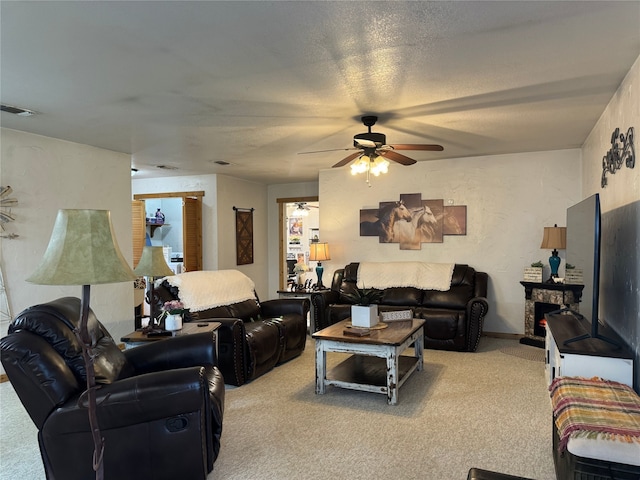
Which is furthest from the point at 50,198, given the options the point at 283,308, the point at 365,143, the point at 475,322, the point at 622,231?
the point at 622,231

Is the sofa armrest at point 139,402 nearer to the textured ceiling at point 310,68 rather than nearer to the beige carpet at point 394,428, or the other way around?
the beige carpet at point 394,428

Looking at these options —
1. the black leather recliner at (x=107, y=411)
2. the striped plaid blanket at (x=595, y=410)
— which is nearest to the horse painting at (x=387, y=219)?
the striped plaid blanket at (x=595, y=410)

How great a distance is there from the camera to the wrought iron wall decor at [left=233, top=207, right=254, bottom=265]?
759 centimetres

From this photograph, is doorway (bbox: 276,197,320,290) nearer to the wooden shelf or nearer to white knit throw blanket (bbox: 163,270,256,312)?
the wooden shelf

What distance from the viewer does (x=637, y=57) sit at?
2621mm

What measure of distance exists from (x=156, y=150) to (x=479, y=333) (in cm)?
437

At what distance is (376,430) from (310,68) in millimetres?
2438

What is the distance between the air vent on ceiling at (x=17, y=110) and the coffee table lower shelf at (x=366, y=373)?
336cm

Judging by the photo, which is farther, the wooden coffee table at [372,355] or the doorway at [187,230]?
the doorway at [187,230]

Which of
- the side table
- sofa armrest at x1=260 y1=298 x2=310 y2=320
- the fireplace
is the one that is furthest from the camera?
the fireplace

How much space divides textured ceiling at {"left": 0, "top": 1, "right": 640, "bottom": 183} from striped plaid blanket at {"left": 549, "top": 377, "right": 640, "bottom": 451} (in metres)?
1.88

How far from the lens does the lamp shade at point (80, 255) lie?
1562mm

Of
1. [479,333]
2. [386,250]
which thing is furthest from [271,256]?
[479,333]

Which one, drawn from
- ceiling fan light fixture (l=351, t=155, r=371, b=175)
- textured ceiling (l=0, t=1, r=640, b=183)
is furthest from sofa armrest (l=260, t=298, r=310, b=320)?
textured ceiling (l=0, t=1, r=640, b=183)
